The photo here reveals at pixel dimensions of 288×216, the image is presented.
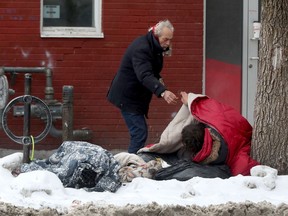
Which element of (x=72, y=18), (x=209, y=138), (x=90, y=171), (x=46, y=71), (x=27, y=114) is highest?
(x=72, y=18)

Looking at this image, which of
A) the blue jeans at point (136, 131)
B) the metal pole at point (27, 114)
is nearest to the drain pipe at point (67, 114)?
the blue jeans at point (136, 131)

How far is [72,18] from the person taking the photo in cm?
1016

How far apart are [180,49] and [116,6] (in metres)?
0.92

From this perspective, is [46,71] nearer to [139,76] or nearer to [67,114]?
[67,114]

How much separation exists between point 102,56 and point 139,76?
95.0 inches

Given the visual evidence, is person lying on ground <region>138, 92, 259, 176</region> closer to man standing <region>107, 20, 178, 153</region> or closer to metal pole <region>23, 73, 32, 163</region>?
man standing <region>107, 20, 178, 153</region>

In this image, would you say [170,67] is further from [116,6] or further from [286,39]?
[286,39]

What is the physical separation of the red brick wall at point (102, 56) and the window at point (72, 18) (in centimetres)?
9

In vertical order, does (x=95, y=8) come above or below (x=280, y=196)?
above

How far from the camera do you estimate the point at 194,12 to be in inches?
402

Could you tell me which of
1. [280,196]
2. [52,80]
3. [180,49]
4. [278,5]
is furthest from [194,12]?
[280,196]

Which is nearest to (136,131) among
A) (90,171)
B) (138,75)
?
(138,75)

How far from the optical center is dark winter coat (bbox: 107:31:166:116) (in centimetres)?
775

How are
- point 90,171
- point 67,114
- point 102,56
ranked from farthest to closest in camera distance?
point 102,56, point 67,114, point 90,171
